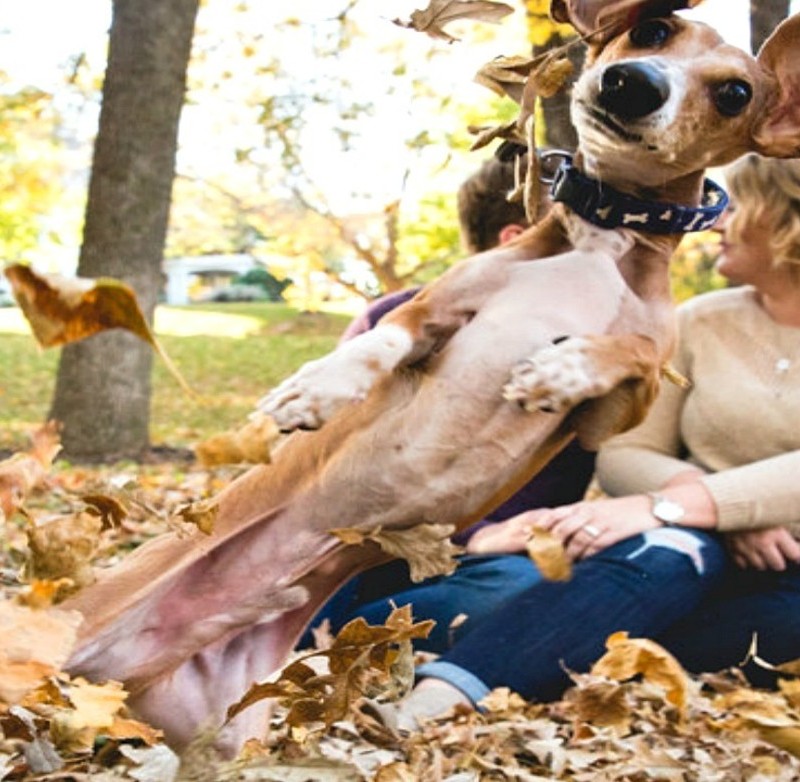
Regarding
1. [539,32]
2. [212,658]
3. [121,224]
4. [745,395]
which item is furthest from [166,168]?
A: [212,658]

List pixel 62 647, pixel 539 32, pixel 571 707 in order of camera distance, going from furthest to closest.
Answer: pixel 539 32 → pixel 571 707 → pixel 62 647

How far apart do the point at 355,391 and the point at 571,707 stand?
1514mm

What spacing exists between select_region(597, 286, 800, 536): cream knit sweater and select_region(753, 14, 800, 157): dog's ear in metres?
1.64

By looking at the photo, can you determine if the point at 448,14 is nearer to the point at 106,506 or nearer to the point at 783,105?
the point at 783,105

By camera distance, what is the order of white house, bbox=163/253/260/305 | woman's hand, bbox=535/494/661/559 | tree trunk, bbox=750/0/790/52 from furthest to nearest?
1. white house, bbox=163/253/260/305
2. tree trunk, bbox=750/0/790/52
3. woman's hand, bbox=535/494/661/559

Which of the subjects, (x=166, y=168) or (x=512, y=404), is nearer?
(x=512, y=404)

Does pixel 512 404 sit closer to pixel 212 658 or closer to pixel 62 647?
pixel 212 658

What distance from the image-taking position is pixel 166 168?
770 centimetres

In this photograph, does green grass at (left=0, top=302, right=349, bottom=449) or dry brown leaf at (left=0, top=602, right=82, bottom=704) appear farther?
green grass at (left=0, top=302, right=349, bottom=449)

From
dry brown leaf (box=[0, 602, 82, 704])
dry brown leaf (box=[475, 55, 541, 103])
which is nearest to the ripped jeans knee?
dry brown leaf (box=[475, 55, 541, 103])

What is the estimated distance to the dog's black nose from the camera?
6.23 feet

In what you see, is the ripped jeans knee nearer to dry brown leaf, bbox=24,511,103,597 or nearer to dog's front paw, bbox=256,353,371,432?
dog's front paw, bbox=256,353,371,432

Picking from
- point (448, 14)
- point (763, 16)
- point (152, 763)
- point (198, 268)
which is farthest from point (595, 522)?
point (198, 268)

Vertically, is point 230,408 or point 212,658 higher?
point 212,658
